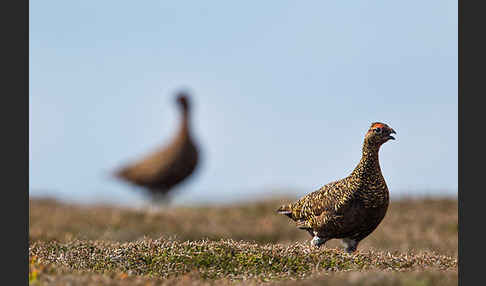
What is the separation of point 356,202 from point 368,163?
590mm

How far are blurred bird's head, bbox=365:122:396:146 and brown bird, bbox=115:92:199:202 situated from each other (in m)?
13.0

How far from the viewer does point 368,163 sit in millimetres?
8258

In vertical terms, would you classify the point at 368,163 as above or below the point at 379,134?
below

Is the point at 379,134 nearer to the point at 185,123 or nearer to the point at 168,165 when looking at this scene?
the point at 168,165

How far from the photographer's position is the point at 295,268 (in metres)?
7.68

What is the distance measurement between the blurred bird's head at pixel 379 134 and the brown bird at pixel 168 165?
1299 cm

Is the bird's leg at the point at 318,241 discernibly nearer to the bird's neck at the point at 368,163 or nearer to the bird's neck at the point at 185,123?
the bird's neck at the point at 368,163

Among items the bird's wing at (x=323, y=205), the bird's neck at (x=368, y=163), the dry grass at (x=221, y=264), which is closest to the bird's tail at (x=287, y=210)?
the bird's wing at (x=323, y=205)

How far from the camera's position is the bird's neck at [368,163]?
26.9ft

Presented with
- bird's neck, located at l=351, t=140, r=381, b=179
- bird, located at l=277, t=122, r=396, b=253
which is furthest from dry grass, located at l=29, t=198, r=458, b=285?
bird's neck, located at l=351, t=140, r=381, b=179

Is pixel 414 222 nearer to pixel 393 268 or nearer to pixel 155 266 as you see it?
pixel 393 268

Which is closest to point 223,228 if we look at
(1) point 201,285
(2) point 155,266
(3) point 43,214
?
(3) point 43,214

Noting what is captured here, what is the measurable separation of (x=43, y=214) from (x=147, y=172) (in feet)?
12.3

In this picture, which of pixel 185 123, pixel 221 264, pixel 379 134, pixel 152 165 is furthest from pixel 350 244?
pixel 185 123
